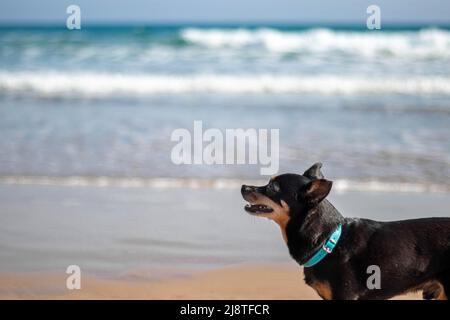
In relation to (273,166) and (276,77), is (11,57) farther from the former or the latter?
(273,166)

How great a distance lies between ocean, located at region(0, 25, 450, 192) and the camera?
8320 mm

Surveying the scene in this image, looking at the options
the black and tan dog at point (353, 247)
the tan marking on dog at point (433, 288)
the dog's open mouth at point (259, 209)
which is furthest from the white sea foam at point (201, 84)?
the tan marking on dog at point (433, 288)

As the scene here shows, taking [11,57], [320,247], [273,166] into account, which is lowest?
[320,247]

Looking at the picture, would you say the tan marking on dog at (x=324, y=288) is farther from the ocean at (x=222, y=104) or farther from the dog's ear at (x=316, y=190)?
the ocean at (x=222, y=104)

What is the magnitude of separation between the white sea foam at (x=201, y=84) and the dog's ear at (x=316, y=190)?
11234 millimetres

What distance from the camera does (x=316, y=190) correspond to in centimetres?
404

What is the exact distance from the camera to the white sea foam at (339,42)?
75.2ft

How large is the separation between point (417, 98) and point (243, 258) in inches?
385

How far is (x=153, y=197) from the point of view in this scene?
285 inches

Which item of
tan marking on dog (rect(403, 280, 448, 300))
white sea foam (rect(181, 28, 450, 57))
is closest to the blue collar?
tan marking on dog (rect(403, 280, 448, 300))

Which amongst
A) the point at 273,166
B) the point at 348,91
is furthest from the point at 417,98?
the point at 273,166

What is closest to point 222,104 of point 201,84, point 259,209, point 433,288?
point 201,84

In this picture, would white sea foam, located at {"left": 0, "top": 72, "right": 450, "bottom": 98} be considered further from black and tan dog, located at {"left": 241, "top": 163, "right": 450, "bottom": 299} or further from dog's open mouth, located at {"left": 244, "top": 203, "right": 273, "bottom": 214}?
black and tan dog, located at {"left": 241, "top": 163, "right": 450, "bottom": 299}

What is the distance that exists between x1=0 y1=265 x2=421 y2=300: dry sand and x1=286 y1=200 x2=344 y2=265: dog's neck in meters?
0.91
